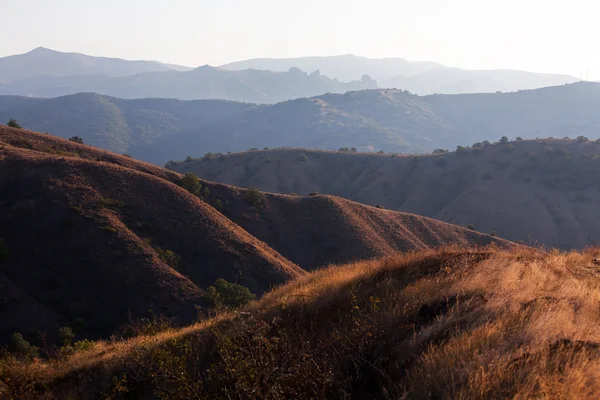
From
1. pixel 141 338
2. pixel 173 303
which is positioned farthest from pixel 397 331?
pixel 173 303

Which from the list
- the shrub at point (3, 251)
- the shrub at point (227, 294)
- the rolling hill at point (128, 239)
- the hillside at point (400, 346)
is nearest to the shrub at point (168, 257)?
the rolling hill at point (128, 239)

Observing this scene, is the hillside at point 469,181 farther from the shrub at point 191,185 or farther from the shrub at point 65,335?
the shrub at point 65,335

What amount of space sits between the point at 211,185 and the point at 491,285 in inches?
1960

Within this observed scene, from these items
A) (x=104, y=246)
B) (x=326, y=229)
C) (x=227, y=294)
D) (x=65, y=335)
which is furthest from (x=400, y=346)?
(x=326, y=229)

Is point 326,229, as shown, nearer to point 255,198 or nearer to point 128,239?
point 255,198

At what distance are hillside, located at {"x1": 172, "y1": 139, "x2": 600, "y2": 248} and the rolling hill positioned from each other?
34.9 metres

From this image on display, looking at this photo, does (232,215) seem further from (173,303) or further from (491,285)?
(491,285)

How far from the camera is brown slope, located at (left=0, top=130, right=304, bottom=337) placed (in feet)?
100

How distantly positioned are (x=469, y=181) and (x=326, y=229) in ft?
186

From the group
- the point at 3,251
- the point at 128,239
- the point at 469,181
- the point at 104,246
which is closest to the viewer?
the point at 3,251

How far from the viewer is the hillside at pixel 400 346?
435cm

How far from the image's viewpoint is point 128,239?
116ft

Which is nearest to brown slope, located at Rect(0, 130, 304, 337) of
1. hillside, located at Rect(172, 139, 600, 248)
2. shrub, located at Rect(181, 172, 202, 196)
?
shrub, located at Rect(181, 172, 202, 196)

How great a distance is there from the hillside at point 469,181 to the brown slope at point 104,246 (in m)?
54.6
